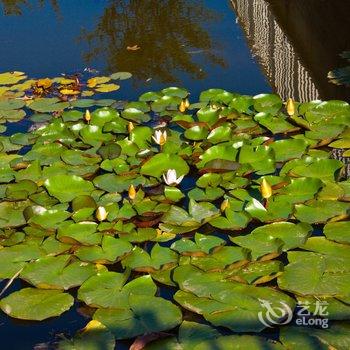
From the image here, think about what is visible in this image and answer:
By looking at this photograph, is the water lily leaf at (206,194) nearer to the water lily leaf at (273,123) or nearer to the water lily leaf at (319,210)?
the water lily leaf at (319,210)

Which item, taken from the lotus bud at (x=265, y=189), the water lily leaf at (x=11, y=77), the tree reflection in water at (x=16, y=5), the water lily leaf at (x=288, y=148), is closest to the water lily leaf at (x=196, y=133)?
the water lily leaf at (x=288, y=148)

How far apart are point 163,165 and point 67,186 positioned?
0.46 meters

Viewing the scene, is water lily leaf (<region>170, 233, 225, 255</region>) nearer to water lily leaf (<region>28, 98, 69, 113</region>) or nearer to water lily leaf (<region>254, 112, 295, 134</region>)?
water lily leaf (<region>254, 112, 295, 134</region>)

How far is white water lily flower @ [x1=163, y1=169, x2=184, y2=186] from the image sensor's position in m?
2.86

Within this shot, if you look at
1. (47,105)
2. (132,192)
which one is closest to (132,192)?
(132,192)

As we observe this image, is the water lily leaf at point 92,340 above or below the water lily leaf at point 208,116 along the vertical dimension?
below

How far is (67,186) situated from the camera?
2.91 meters

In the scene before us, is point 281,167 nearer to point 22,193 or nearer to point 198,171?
point 198,171

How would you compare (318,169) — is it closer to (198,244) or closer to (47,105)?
(198,244)

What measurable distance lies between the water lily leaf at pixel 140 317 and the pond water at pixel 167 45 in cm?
225

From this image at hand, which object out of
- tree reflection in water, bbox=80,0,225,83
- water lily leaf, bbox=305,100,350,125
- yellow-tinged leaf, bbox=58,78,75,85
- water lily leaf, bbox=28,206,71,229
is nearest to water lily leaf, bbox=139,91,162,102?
tree reflection in water, bbox=80,0,225,83

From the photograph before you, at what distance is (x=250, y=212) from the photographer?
2592 millimetres

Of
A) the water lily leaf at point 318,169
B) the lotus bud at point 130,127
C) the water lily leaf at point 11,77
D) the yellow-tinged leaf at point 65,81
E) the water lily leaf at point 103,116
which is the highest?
the water lily leaf at point 11,77

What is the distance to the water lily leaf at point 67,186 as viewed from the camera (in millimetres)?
2883
